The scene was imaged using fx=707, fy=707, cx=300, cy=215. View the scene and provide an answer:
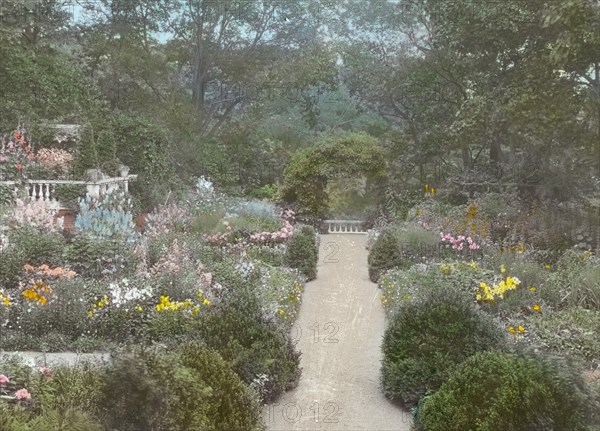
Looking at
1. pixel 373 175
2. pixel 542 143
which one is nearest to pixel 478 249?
pixel 542 143

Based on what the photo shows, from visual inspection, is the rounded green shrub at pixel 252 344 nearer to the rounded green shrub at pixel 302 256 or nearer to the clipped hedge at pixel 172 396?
the clipped hedge at pixel 172 396

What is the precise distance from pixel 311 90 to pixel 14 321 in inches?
329

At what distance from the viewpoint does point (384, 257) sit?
1116 centimetres

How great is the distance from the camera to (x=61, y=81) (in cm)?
1543

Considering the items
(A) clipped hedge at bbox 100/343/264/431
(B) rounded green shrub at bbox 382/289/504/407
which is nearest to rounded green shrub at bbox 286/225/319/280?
(B) rounded green shrub at bbox 382/289/504/407

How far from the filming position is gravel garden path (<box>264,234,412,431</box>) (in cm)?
598

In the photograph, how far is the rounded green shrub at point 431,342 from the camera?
609 centimetres

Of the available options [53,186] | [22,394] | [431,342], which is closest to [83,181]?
[53,186]

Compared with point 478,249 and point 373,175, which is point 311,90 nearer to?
point 373,175

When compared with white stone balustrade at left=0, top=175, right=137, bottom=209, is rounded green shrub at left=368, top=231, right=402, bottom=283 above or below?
below

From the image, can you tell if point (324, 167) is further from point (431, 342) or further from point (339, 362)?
point (431, 342)

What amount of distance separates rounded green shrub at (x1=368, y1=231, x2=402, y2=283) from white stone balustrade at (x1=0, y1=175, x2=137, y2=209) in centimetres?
485

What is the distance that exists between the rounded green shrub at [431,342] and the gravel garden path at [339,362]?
27cm

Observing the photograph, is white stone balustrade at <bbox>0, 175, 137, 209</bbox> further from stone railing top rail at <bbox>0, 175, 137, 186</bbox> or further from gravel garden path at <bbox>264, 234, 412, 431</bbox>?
gravel garden path at <bbox>264, 234, 412, 431</bbox>
